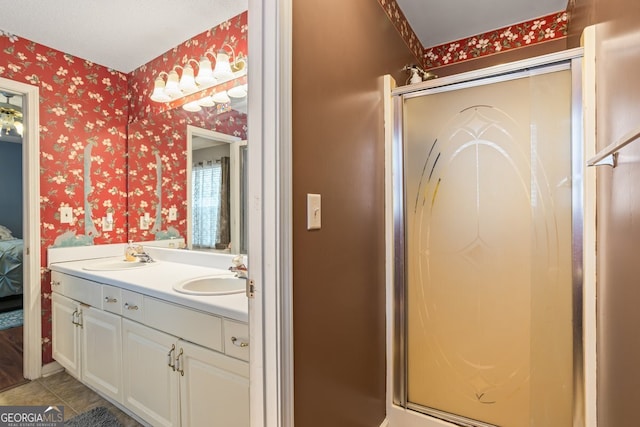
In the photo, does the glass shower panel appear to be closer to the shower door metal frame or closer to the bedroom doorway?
the shower door metal frame

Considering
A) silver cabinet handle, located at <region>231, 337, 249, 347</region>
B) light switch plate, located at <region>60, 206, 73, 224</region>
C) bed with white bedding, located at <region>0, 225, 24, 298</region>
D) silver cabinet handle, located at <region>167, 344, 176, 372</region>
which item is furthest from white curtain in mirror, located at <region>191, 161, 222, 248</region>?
bed with white bedding, located at <region>0, 225, 24, 298</region>

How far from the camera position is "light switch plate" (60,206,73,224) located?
7.68 ft

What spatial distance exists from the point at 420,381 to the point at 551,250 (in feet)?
3.06

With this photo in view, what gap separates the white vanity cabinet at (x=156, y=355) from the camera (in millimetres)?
1206

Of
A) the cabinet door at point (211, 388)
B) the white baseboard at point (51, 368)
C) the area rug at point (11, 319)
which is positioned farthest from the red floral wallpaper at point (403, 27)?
the area rug at point (11, 319)

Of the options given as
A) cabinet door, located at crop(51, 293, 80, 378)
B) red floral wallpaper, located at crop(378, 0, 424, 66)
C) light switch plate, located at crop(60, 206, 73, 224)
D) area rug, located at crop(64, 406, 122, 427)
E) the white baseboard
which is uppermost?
red floral wallpaper, located at crop(378, 0, 424, 66)

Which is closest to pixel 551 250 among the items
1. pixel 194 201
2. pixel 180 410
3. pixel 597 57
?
pixel 597 57

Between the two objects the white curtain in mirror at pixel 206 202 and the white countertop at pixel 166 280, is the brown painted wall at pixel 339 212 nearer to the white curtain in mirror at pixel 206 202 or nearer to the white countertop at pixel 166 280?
the white countertop at pixel 166 280

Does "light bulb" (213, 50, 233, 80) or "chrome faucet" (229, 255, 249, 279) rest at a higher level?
"light bulb" (213, 50, 233, 80)

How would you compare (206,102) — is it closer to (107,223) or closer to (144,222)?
(144,222)

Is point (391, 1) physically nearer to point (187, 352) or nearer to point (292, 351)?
point (292, 351)

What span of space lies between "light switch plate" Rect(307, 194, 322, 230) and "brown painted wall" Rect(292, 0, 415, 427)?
2 cm

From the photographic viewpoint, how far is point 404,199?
1650 millimetres

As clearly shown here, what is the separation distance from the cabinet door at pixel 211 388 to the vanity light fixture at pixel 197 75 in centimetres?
165
